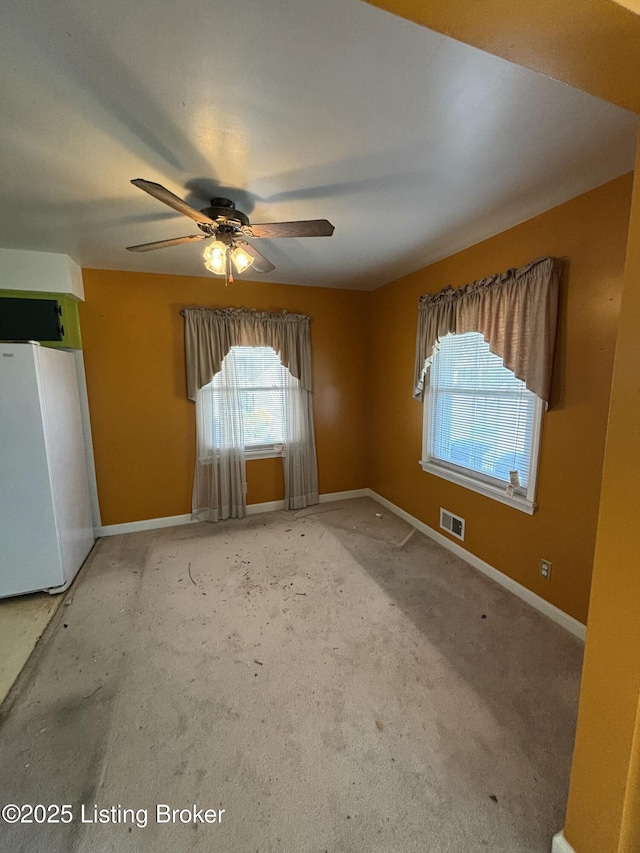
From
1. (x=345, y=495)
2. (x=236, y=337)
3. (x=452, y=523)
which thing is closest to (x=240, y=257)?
(x=236, y=337)

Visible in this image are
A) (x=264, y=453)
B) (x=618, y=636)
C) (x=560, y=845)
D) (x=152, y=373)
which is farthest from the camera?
(x=264, y=453)

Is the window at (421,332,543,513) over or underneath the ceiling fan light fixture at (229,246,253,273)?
underneath

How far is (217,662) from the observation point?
1.80 m

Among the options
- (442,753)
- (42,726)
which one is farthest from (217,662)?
(442,753)

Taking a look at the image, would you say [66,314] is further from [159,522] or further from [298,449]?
[298,449]

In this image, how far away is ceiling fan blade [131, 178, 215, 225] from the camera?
4.24 ft

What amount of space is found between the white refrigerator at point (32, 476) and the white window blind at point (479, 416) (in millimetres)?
2946

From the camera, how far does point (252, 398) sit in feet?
11.8

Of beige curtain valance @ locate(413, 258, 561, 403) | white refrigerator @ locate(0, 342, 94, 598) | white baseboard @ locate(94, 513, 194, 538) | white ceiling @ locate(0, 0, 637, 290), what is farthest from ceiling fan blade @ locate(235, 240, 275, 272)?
white baseboard @ locate(94, 513, 194, 538)

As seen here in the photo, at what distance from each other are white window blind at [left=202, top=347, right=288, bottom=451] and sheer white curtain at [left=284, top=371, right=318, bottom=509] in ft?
0.29

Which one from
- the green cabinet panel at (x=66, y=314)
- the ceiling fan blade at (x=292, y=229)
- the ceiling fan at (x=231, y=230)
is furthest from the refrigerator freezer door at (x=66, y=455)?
the ceiling fan blade at (x=292, y=229)

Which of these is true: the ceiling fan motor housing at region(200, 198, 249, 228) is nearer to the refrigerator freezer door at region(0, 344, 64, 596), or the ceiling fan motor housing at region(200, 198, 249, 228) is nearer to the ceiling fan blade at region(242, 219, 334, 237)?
the ceiling fan blade at region(242, 219, 334, 237)

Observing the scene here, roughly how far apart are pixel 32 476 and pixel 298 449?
225cm

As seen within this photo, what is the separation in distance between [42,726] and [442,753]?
5.59 feet
